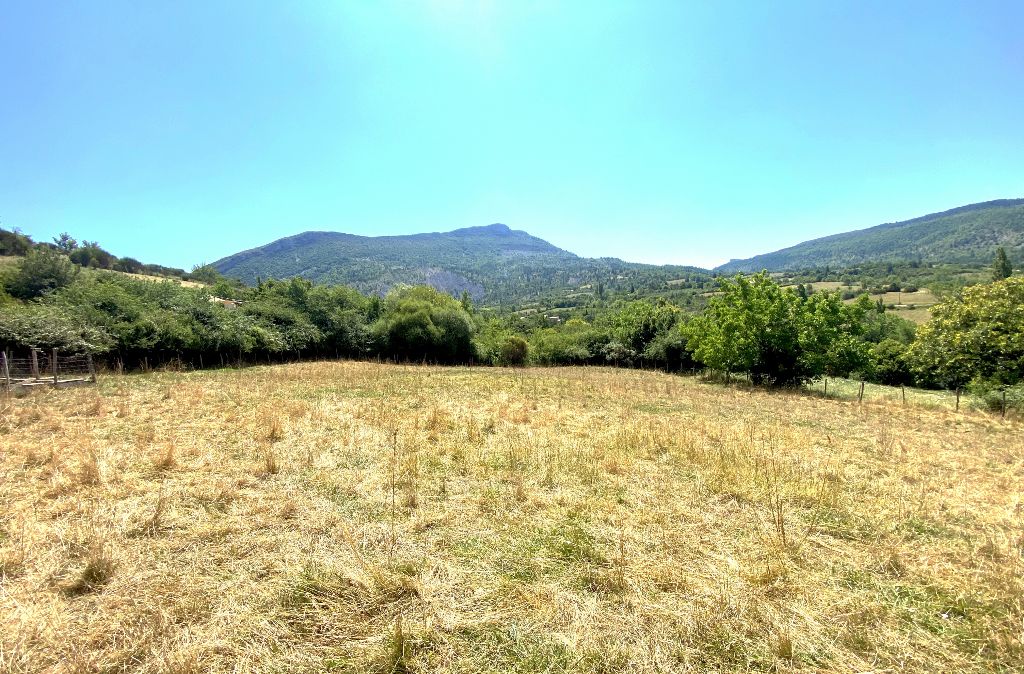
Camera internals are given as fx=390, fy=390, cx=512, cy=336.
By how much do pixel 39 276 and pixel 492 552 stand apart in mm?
44523

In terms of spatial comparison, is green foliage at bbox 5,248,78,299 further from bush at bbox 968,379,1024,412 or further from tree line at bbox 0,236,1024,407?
bush at bbox 968,379,1024,412

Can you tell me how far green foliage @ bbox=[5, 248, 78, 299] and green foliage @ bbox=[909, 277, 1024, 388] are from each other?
171 feet

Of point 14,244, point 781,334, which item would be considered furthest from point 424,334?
point 14,244

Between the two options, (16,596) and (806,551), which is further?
(806,551)

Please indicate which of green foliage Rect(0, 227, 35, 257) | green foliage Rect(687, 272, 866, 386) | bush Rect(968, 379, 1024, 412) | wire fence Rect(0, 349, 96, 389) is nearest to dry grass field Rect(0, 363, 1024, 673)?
wire fence Rect(0, 349, 96, 389)

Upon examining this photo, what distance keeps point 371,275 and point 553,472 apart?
167 m

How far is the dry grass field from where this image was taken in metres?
2.61

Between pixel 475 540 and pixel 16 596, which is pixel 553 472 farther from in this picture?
pixel 16 596

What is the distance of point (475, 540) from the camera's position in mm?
3951

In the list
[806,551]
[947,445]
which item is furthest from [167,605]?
[947,445]

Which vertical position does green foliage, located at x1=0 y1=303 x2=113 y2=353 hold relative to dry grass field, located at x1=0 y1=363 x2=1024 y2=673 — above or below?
above

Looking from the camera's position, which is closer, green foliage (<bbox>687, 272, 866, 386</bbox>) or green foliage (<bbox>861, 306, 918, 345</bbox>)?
green foliage (<bbox>687, 272, 866, 386</bbox>)

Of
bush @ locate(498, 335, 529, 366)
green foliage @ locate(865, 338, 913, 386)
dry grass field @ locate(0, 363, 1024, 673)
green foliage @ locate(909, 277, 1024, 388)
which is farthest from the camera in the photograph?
green foliage @ locate(865, 338, 913, 386)

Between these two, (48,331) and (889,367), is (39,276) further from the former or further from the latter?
(889,367)
